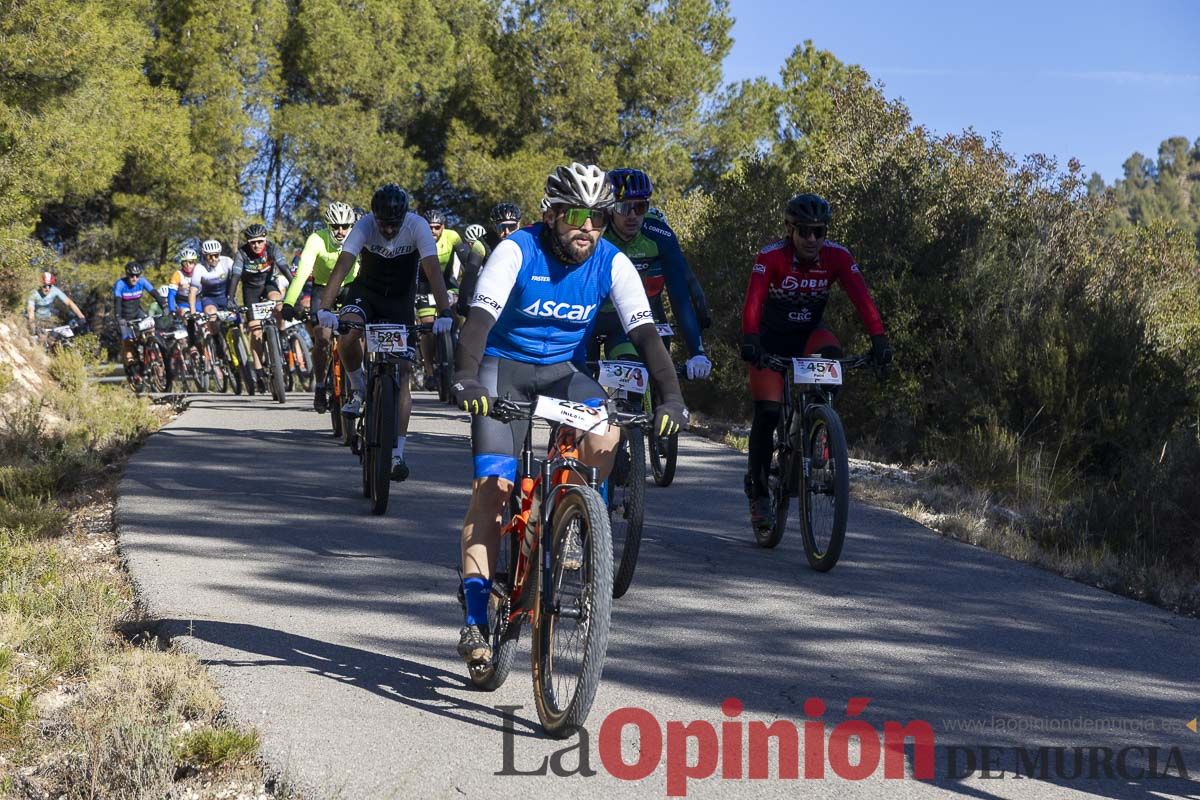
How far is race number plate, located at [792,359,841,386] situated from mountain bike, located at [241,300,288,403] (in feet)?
36.3

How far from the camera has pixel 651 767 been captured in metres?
4.89

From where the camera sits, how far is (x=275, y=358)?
1817 centimetres

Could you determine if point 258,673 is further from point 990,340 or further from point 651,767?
point 990,340

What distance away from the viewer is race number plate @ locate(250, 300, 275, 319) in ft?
59.5

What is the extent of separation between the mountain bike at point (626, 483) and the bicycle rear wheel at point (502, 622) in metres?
1.23

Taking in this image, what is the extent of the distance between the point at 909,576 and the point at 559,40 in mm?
34062

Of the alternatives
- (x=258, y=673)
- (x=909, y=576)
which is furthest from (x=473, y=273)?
(x=258, y=673)

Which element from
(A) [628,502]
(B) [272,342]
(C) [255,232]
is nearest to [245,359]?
(B) [272,342]

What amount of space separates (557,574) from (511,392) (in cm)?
101

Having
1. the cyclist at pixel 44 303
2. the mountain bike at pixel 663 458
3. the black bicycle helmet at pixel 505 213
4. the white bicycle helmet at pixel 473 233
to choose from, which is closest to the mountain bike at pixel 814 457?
the mountain bike at pixel 663 458

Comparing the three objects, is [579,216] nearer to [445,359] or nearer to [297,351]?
[445,359]

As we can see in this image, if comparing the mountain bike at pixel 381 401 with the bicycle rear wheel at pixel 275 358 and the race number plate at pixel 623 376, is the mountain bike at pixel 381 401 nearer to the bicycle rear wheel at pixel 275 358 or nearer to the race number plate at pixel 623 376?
the race number plate at pixel 623 376

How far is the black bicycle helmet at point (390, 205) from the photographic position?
32.6 feet

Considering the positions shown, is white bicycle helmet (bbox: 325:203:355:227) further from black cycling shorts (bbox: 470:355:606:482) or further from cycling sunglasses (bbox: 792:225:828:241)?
black cycling shorts (bbox: 470:355:606:482)
